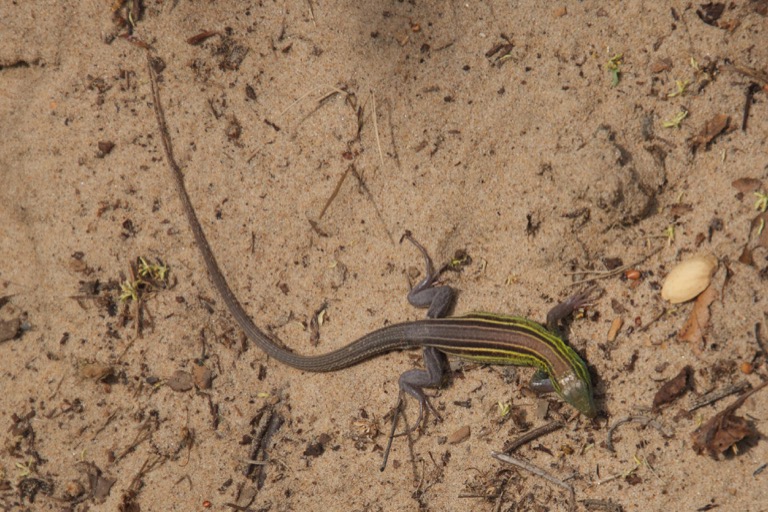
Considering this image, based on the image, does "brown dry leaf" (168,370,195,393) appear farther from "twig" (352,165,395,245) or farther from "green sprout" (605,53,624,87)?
"green sprout" (605,53,624,87)

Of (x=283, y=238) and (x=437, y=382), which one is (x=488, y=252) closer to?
(x=437, y=382)

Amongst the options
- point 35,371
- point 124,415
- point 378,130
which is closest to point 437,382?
point 378,130

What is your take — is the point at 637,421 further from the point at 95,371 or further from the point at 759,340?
the point at 95,371

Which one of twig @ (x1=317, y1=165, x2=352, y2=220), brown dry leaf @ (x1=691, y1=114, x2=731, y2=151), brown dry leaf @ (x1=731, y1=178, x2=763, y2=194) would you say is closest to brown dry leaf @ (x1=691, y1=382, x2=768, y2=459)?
brown dry leaf @ (x1=731, y1=178, x2=763, y2=194)

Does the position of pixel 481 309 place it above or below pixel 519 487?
above

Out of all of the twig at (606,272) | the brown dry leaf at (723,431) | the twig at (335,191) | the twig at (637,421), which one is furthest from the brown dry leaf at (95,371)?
the brown dry leaf at (723,431)

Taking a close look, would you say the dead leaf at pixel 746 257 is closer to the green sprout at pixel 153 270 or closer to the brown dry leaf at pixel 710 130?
the brown dry leaf at pixel 710 130
